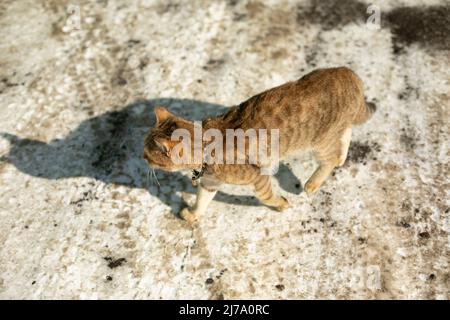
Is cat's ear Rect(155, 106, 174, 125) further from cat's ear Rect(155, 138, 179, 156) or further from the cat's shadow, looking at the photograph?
the cat's shadow

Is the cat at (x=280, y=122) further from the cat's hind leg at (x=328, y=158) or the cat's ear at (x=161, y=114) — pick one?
the cat's hind leg at (x=328, y=158)

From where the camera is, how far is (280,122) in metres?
3.92

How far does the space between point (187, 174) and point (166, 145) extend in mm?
1233

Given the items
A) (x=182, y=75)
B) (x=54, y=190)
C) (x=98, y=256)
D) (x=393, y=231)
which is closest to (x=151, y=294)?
(x=98, y=256)

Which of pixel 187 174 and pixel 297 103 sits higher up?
pixel 297 103

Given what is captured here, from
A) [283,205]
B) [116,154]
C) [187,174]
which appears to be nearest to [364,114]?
[283,205]

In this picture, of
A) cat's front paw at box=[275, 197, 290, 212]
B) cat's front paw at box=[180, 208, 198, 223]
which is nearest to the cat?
cat's front paw at box=[275, 197, 290, 212]

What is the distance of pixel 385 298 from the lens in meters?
4.14

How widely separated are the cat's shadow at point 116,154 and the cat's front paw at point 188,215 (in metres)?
0.15

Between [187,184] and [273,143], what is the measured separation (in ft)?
4.39

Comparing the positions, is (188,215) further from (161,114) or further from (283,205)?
(161,114)

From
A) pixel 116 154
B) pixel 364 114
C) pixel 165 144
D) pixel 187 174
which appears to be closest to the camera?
pixel 165 144


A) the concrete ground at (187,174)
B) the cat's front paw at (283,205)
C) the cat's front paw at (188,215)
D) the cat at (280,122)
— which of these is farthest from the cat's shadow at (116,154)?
the cat at (280,122)

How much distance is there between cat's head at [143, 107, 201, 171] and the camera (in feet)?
12.6
